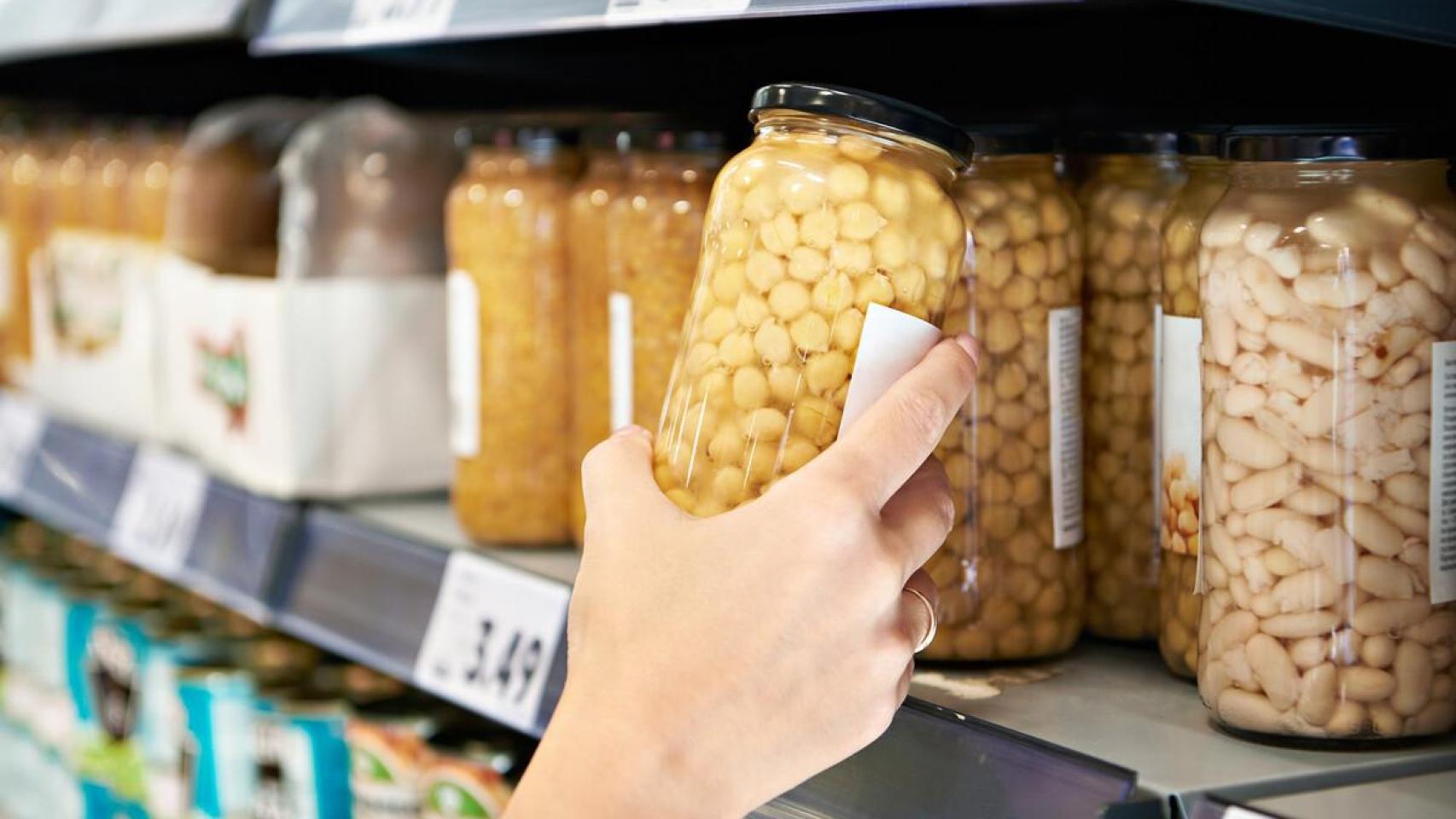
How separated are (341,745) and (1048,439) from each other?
2.37ft

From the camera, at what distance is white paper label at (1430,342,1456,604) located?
28.5 inches

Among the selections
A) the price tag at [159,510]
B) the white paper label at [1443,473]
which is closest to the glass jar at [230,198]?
the price tag at [159,510]

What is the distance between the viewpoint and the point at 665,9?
0.85 m

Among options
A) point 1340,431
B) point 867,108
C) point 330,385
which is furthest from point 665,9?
point 330,385

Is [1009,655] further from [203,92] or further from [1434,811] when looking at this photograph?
[203,92]

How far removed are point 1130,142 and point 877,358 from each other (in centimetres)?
27

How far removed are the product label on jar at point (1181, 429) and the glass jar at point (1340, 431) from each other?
72mm

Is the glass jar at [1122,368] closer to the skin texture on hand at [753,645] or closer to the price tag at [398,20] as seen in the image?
the skin texture on hand at [753,645]

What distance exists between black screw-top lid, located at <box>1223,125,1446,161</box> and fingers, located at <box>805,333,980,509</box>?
176mm

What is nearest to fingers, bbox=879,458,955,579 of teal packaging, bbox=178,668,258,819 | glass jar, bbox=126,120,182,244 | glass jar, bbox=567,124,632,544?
glass jar, bbox=567,124,632,544

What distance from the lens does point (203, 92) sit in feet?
7.41

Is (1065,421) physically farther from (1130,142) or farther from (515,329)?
(515,329)

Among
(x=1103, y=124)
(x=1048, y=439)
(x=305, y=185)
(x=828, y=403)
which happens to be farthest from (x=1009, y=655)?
(x=305, y=185)

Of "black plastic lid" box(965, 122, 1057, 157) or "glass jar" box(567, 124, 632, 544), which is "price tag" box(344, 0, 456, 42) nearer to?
"glass jar" box(567, 124, 632, 544)
